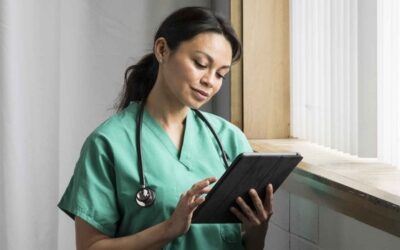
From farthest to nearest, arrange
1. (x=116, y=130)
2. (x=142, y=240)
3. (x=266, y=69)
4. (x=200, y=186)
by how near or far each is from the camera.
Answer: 1. (x=266, y=69)
2. (x=116, y=130)
3. (x=142, y=240)
4. (x=200, y=186)

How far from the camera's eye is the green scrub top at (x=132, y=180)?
1.54 metres

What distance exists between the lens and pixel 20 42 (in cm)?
248

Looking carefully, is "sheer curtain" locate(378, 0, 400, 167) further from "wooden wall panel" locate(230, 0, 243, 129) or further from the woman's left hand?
"wooden wall panel" locate(230, 0, 243, 129)

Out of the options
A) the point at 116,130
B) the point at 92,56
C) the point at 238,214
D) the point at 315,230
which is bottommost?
the point at 315,230

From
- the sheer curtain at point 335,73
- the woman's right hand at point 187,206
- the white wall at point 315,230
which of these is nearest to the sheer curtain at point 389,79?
the sheer curtain at point 335,73

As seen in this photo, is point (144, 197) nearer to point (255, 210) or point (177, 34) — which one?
point (255, 210)

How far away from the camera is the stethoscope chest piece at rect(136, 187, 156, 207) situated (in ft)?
4.97

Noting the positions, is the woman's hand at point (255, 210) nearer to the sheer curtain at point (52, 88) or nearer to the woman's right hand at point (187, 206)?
the woman's right hand at point (187, 206)

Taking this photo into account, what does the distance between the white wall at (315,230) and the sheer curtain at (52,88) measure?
0.77m

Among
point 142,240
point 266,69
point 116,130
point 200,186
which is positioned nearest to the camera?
point 200,186

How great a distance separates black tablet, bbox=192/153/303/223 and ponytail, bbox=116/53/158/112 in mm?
358

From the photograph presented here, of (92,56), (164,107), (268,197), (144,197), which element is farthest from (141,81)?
(92,56)

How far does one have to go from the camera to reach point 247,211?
1505mm

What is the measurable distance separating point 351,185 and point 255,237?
237mm
